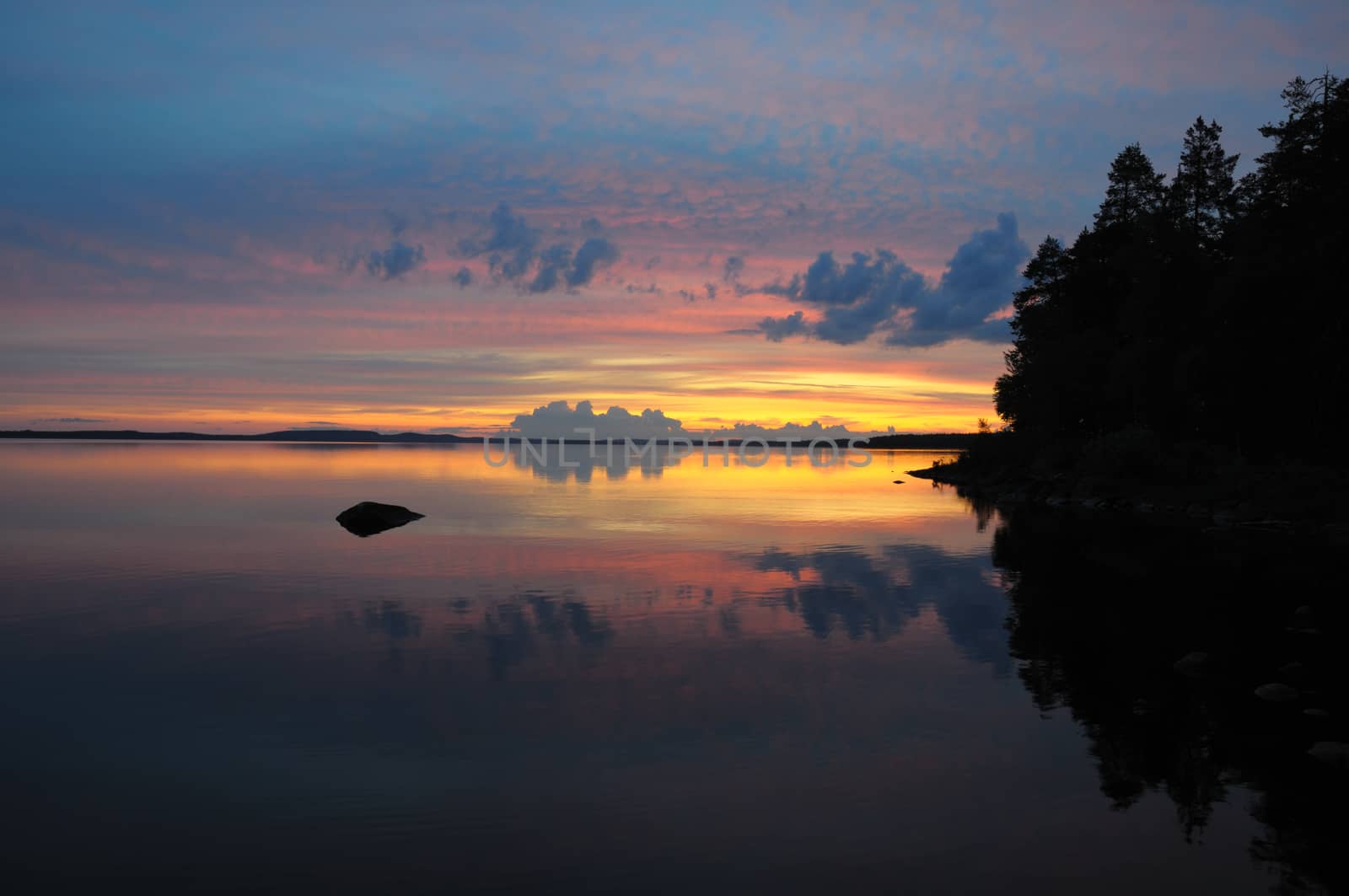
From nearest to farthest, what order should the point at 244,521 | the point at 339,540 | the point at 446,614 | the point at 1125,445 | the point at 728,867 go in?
the point at 728,867 → the point at 446,614 → the point at 339,540 → the point at 244,521 → the point at 1125,445

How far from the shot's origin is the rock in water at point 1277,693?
14625mm

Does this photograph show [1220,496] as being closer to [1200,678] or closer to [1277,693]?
[1200,678]

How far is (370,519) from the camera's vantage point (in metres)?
41.6

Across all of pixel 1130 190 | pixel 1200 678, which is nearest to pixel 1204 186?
pixel 1130 190

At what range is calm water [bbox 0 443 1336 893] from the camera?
9.38 meters

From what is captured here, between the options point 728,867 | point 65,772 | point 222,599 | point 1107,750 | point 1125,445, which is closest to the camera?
point 728,867

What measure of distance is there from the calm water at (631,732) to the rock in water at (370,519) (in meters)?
10.6

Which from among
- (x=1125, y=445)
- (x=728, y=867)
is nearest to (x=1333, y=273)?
(x=1125, y=445)

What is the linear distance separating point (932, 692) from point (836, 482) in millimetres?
75655

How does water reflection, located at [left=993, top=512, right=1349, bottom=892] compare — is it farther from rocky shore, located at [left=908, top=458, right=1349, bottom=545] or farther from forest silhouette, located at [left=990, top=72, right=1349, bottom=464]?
forest silhouette, located at [left=990, top=72, right=1349, bottom=464]

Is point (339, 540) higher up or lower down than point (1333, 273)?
lower down

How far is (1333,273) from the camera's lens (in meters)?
45.2

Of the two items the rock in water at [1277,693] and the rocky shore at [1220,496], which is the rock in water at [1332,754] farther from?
the rocky shore at [1220,496]

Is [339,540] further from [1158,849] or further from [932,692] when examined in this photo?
[1158,849]
